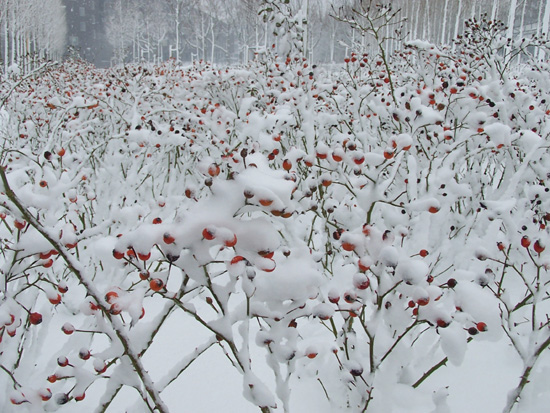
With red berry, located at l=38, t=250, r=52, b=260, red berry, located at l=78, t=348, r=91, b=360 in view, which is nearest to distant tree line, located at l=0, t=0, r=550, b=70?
red berry, located at l=38, t=250, r=52, b=260

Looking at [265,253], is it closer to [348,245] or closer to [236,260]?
[236,260]

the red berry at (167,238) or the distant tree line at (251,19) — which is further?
the distant tree line at (251,19)

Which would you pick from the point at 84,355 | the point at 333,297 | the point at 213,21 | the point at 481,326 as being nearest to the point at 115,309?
the point at 84,355

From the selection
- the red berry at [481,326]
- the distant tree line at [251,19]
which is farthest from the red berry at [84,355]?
the distant tree line at [251,19]

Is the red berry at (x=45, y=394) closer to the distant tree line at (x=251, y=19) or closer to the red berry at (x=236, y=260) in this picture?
the red berry at (x=236, y=260)

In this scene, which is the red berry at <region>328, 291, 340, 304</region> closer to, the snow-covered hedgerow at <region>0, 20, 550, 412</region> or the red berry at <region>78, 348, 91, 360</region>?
the snow-covered hedgerow at <region>0, 20, 550, 412</region>

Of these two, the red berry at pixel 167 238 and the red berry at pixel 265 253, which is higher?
the red berry at pixel 167 238

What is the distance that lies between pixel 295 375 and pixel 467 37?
501 cm

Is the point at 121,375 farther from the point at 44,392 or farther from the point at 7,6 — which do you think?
the point at 7,6

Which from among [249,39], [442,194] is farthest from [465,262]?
[249,39]

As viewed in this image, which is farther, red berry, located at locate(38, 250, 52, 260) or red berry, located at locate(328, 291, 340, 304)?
red berry, located at locate(38, 250, 52, 260)

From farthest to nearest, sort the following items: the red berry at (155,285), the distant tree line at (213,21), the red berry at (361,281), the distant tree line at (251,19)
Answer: the distant tree line at (251,19), the distant tree line at (213,21), the red berry at (361,281), the red berry at (155,285)

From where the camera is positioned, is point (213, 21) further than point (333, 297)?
Yes

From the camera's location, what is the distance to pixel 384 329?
174 cm
